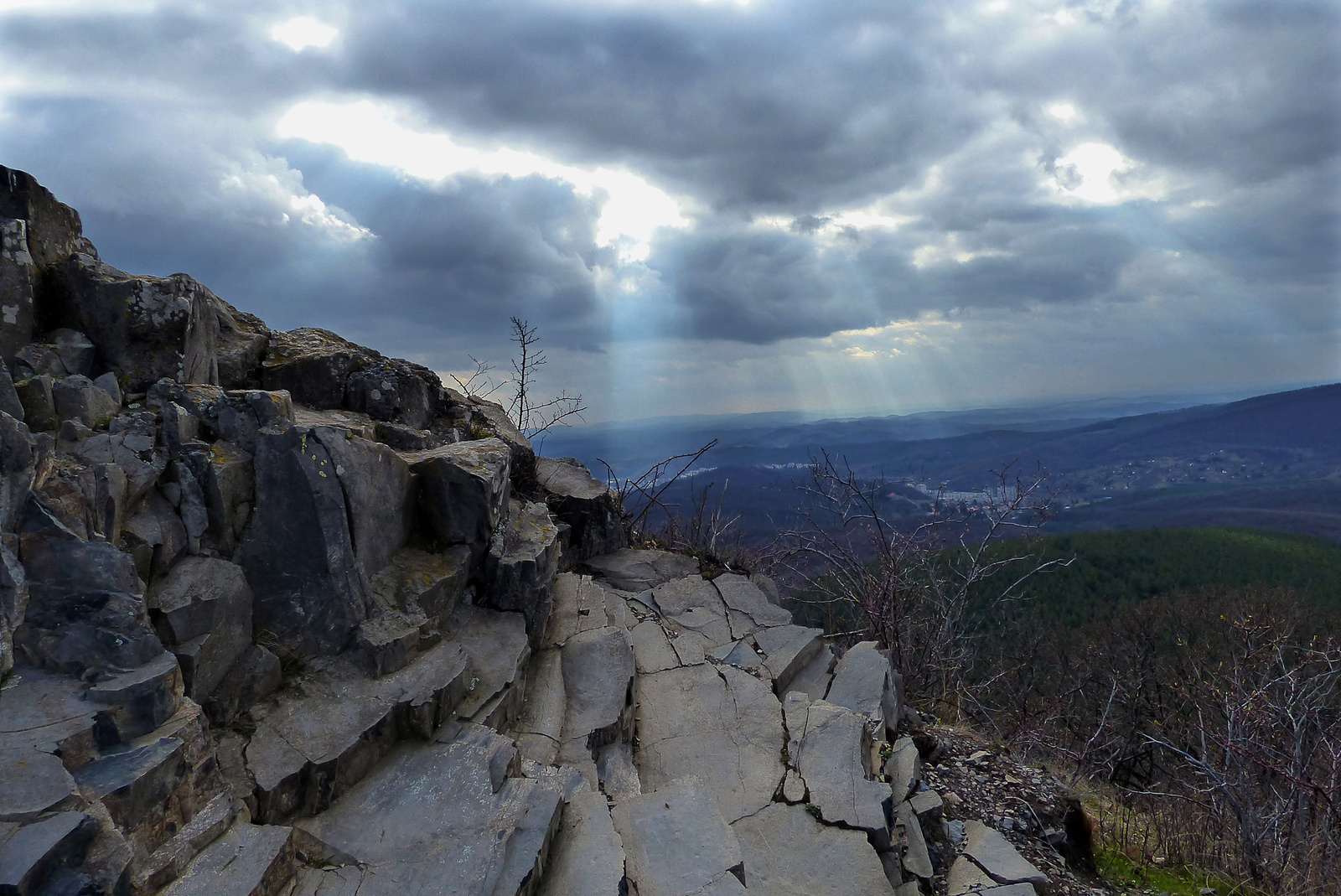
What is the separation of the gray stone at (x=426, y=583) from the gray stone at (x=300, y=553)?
369mm

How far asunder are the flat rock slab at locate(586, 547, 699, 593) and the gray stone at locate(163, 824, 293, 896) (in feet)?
18.2

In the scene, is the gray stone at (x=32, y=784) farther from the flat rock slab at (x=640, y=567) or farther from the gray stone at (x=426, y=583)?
the flat rock slab at (x=640, y=567)

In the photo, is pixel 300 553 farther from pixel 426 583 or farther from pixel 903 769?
pixel 903 769

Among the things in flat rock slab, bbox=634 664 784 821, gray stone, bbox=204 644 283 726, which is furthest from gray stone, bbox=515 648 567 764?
gray stone, bbox=204 644 283 726

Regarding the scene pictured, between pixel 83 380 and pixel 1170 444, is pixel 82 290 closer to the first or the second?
pixel 83 380

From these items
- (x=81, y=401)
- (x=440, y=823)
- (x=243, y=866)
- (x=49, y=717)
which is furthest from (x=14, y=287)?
(x=440, y=823)

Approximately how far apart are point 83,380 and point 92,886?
11.4ft

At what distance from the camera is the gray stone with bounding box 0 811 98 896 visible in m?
2.70

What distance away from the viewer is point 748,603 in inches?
352

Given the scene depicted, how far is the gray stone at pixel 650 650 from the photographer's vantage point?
730cm

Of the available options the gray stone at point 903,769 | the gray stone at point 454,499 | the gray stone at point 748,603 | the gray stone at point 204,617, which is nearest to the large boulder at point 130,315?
the gray stone at point 204,617

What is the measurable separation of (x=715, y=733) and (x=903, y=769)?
1.75m

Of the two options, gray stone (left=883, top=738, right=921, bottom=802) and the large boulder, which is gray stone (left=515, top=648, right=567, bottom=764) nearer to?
gray stone (left=883, top=738, right=921, bottom=802)

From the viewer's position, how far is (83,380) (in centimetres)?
476
